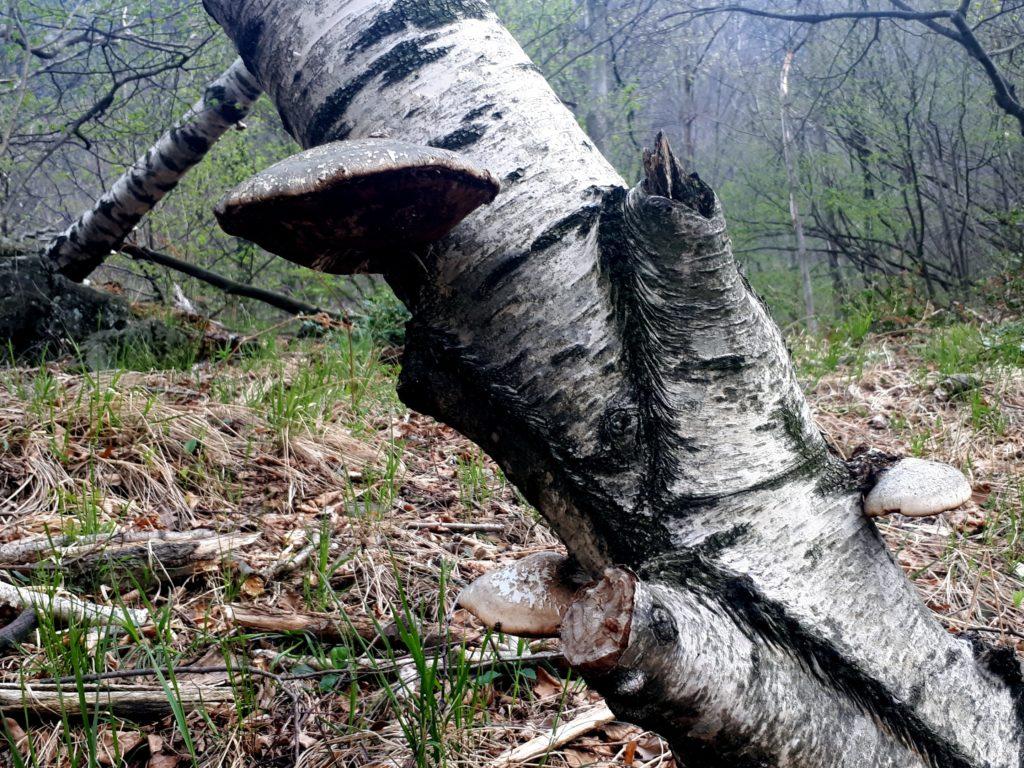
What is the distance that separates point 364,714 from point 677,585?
42.3 inches

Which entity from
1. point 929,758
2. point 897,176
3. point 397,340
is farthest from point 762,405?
point 897,176

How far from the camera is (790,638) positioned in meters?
1.02

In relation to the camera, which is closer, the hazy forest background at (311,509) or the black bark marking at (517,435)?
the black bark marking at (517,435)

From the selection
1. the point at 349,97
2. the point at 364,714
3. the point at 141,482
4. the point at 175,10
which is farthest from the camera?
the point at 175,10

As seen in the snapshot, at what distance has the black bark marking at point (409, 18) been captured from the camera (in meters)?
1.39

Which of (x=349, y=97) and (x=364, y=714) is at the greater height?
(x=349, y=97)

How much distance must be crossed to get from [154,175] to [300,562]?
162 inches

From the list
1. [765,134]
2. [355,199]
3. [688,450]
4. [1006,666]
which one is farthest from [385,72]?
[765,134]

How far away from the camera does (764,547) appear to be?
1062 millimetres

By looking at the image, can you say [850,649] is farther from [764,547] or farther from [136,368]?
[136,368]

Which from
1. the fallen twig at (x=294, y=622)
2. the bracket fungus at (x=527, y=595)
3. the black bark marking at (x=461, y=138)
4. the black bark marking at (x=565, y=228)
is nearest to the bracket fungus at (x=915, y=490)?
the bracket fungus at (x=527, y=595)

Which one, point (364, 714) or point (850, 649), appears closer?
point (850, 649)

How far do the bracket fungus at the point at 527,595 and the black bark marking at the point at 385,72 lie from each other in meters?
0.93

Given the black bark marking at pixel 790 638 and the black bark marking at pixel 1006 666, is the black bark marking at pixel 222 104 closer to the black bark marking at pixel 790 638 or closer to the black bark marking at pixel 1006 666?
the black bark marking at pixel 790 638
